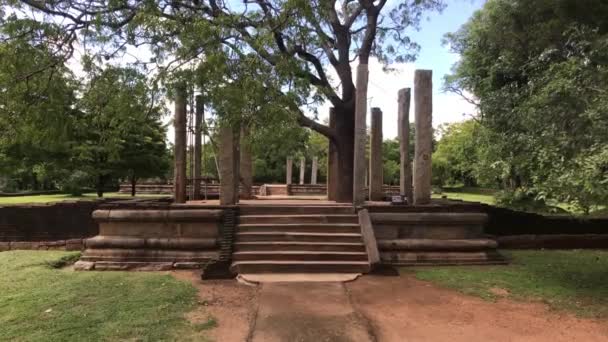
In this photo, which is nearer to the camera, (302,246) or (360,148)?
(302,246)

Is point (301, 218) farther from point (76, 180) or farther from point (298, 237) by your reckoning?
point (76, 180)

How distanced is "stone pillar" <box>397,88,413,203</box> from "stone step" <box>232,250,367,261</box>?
402cm

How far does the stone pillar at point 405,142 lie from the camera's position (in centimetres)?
1257

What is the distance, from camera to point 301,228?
9375mm

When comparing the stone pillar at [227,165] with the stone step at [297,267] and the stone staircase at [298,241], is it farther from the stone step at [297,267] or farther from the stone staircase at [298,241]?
the stone step at [297,267]

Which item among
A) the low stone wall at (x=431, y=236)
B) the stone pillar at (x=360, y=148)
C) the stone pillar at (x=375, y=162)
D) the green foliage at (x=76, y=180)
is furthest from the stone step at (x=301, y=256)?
the green foliage at (x=76, y=180)

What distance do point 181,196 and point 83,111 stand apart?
2.82 m

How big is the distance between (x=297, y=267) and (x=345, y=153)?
17.2 ft

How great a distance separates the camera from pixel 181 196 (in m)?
11.3

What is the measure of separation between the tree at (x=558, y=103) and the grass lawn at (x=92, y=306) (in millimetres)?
4858

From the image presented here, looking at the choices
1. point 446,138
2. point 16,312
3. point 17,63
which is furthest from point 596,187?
point 446,138

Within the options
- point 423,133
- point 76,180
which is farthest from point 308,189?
point 423,133

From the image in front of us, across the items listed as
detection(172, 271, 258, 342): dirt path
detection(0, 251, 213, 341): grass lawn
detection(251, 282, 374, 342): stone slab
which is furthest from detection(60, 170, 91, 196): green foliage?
detection(251, 282, 374, 342): stone slab

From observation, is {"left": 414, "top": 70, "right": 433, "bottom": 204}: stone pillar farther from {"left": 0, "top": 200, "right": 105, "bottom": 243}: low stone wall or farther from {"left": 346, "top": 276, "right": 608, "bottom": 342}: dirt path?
{"left": 0, "top": 200, "right": 105, "bottom": 243}: low stone wall
